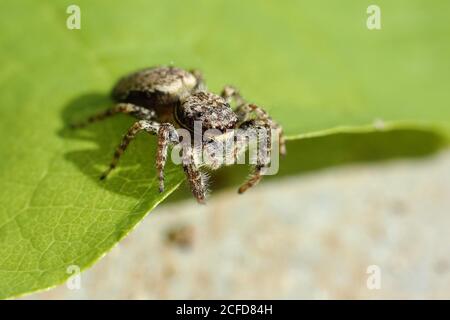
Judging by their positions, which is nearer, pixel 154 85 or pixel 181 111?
pixel 181 111

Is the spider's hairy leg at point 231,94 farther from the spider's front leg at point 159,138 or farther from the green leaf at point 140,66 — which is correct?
the spider's front leg at point 159,138

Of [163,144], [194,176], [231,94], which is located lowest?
[194,176]

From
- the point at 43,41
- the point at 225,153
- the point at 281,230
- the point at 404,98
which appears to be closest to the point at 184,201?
the point at 281,230

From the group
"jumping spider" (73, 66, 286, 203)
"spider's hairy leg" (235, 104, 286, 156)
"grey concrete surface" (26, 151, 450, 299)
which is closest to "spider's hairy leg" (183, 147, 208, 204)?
"jumping spider" (73, 66, 286, 203)

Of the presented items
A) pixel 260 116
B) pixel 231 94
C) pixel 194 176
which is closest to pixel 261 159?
pixel 260 116

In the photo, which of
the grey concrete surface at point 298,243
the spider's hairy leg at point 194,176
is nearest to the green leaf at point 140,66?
the spider's hairy leg at point 194,176

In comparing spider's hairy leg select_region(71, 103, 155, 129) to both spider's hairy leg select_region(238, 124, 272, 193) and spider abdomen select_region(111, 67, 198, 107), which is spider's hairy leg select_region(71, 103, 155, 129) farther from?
spider's hairy leg select_region(238, 124, 272, 193)

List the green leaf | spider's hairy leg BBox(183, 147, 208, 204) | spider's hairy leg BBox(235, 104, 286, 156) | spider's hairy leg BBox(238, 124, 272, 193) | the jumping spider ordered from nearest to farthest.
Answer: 1. the green leaf
2. spider's hairy leg BBox(183, 147, 208, 204)
3. the jumping spider
4. spider's hairy leg BBox(238, 124, 272, 193)
5. spider's hairy leg BBox(235, 104, 286, 156)

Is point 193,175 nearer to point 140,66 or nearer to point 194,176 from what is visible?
point 194,176
